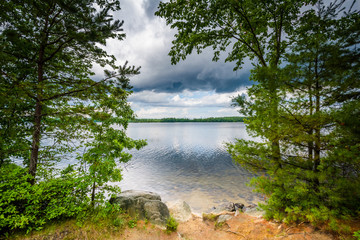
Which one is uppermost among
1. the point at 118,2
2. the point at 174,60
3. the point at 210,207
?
the point at 118,2

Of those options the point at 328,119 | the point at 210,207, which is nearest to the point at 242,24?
the point at 328,119

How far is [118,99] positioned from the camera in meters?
6.05

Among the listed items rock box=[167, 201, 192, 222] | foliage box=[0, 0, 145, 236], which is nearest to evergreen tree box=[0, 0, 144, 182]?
foliage box=[0, 0, 145, 236]

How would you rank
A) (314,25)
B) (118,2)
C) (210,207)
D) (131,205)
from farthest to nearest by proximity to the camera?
(210,207), (131,205), (118,2), (314,25)

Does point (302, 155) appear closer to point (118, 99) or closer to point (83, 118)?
point (118, 99)

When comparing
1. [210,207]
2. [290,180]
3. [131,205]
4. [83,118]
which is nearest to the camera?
[290,180]

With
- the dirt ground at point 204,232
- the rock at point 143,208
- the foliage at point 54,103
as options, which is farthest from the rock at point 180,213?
the foliage at point 54,103

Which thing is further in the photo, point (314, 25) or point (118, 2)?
point (118, 2)

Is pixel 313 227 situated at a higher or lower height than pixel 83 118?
lower

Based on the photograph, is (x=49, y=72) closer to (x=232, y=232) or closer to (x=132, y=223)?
(x=132, y=223)

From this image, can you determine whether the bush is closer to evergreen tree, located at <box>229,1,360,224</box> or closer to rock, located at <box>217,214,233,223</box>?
rock, located at <box>217,214,233,223</box>

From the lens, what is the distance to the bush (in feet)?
13.4

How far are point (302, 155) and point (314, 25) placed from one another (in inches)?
184

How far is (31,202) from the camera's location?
4.56 metres
